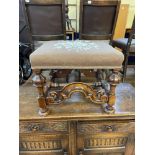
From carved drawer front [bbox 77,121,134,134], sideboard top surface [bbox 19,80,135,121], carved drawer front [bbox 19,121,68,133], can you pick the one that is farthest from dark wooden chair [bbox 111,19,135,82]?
carved drawer front [bbox 19,121,68,133]

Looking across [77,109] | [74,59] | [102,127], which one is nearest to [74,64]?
[74,59]

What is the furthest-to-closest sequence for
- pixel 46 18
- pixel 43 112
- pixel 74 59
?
pixel 46 18, pixel 43 112, pixel 74 59

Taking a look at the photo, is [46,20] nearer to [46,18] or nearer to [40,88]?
[46,18]

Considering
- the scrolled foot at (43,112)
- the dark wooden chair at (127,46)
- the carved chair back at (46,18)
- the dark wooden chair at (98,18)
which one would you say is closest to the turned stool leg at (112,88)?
the dark wooden chair at (98,18)

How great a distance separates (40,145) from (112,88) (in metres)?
0.49

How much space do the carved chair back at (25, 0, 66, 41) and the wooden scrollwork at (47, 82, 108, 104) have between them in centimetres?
45

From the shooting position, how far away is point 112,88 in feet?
2.32

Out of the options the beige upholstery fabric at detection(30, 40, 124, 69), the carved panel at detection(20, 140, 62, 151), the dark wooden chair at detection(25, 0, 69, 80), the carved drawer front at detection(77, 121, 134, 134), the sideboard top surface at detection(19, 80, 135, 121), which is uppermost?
the dark wooden chair at detection(25, 0, 69, 80)

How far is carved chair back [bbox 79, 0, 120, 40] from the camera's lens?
3.00ft

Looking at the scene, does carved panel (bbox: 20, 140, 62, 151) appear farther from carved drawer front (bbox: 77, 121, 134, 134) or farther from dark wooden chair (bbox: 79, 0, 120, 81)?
dark wooden chair (bbox: 79, 0, 120, 81)

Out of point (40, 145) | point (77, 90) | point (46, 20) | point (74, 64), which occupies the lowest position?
point (40, 145)

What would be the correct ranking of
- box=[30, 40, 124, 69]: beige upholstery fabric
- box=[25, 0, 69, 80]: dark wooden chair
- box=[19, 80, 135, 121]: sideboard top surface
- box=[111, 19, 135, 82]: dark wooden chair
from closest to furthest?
box=[30, 40, 124, 69]: beige upholstery fabric → box=[19, 80, 135, 121]: sideboard top surface → box=[25, 0, 69, 80]: dark wooden chair → box=[111, 19, 135, 82]: dark wooden chair

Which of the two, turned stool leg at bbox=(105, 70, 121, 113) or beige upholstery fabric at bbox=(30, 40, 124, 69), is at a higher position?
beige upholstery fabric at bbox=(30, 40, 124, 69)

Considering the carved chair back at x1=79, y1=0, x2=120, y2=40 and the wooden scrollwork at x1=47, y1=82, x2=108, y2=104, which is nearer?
the wooden scrollwork at x1=47, y1=82, x2=108, y2=104
